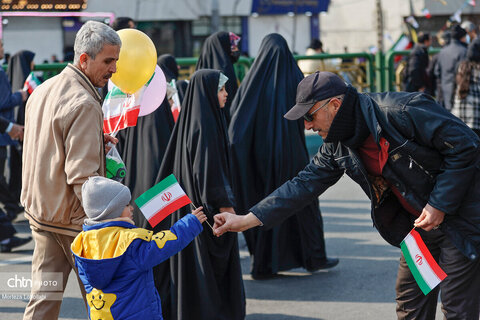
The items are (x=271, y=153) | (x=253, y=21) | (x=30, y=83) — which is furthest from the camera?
(x=253, y=21)

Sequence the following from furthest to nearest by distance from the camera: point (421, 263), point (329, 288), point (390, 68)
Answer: point (390, 68) → point (329, 288) → point (421, 263)

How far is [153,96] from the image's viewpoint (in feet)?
15.9

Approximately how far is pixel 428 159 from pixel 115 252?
4.87 feet

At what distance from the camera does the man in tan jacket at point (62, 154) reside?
354 cm

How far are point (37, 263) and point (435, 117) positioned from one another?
2.09 metres

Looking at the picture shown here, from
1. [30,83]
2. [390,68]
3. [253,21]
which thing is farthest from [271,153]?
[253,21]

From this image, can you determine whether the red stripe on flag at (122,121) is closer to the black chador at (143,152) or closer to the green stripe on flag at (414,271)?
the black chador at (143,152)

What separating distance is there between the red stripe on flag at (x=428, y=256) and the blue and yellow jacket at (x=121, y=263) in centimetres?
106

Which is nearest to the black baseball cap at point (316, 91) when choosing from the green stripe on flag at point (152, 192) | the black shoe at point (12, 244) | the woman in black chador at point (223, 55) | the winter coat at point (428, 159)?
the winter coat at point (428, 159)

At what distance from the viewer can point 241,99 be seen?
6426mm

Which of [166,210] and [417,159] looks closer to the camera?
[417,159]

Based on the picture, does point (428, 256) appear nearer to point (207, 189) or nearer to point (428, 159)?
point (428, 159)

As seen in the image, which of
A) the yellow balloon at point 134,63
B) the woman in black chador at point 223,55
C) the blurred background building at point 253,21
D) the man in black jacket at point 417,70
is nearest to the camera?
the yellow balloon at point 134,63

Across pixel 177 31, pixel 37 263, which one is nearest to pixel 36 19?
pixel 177 31
